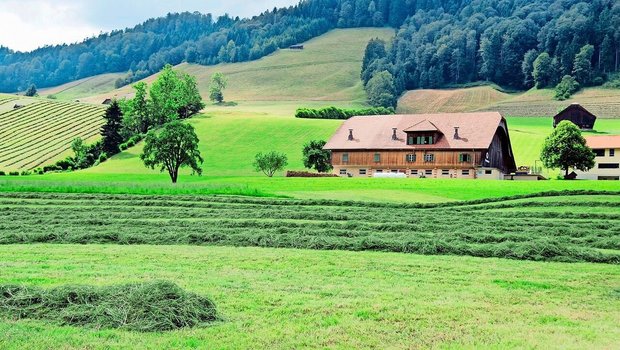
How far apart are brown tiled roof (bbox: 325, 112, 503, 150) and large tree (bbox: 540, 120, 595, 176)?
6.84 meters

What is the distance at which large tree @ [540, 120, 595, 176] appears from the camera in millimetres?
75375

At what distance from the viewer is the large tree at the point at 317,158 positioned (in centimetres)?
8662

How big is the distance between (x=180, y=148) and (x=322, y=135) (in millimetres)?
43859

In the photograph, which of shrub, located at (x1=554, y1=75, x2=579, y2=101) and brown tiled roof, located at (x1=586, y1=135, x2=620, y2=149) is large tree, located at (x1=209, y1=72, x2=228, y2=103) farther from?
brown tiled roof, located at (x1=586, y1=135, x2=620, y2=149)

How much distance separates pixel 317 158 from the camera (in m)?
86.9

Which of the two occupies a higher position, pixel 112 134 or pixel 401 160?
pixel 112 134

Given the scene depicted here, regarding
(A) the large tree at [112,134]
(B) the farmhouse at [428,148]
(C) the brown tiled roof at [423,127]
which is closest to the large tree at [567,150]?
(B) the farmhouse at [428,148]

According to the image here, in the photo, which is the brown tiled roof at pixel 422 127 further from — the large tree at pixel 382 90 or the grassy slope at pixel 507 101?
the large tree at pixel 382 90

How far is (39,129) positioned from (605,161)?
91.3 metres

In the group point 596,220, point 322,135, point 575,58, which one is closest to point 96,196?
point 596,220

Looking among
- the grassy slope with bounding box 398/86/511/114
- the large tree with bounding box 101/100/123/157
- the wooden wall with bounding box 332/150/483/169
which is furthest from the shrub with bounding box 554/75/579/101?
the large tree with bounding box 101/100/123/157

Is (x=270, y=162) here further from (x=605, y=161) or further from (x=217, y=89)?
(x=217, y=89)

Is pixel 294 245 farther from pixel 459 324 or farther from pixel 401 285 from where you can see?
pixel 459 324

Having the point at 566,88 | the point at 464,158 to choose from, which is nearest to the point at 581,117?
the point at 464,158
